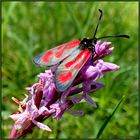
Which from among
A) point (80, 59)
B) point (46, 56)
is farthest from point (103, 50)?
point (46, 56)

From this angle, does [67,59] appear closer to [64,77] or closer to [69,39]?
[64,77]

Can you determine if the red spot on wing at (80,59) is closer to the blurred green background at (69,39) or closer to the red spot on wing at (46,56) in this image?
the red spot on wing at (46,56)

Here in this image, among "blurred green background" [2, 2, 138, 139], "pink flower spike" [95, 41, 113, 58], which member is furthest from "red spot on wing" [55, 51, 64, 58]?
"blurred green background" [2, 2, 138, 139]

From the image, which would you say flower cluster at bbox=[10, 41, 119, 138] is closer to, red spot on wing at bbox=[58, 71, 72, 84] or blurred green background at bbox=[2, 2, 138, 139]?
red spot on wing at bbox=[58, 71, 72, 84]

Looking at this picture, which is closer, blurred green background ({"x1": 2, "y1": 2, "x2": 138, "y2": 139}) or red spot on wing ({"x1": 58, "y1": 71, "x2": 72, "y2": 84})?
red spot on wing ({"x1": 58, "y1": 71, "x2": 72, "y2": 84})

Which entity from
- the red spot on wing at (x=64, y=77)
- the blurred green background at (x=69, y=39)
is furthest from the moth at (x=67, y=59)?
the blurred green background at (x=69, y=39)

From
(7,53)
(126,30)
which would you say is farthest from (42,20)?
(126,30)
